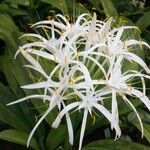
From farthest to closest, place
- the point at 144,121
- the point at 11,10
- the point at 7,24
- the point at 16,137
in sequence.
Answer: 1. the point at 11,10
2. the point at 7,24
3. the point at 144,121
4. the point at 16,137

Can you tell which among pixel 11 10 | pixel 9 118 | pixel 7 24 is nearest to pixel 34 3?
pixel 11 10

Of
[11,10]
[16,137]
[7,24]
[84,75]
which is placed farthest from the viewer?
[11,10]

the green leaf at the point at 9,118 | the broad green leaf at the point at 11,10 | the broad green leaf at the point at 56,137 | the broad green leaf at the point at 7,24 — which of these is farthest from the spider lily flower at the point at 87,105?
the broad green leaf at the point at 11,10

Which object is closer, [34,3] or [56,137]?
[56,137]

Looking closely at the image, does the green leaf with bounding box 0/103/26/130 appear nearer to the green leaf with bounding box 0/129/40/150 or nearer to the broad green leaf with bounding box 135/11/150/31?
the green leaf with bounding box 0/129/40/150

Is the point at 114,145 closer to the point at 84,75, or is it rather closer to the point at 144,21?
the point at 84,75

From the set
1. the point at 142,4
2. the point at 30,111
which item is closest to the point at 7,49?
the point at 30,111

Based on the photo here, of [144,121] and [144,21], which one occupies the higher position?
[144,21]
